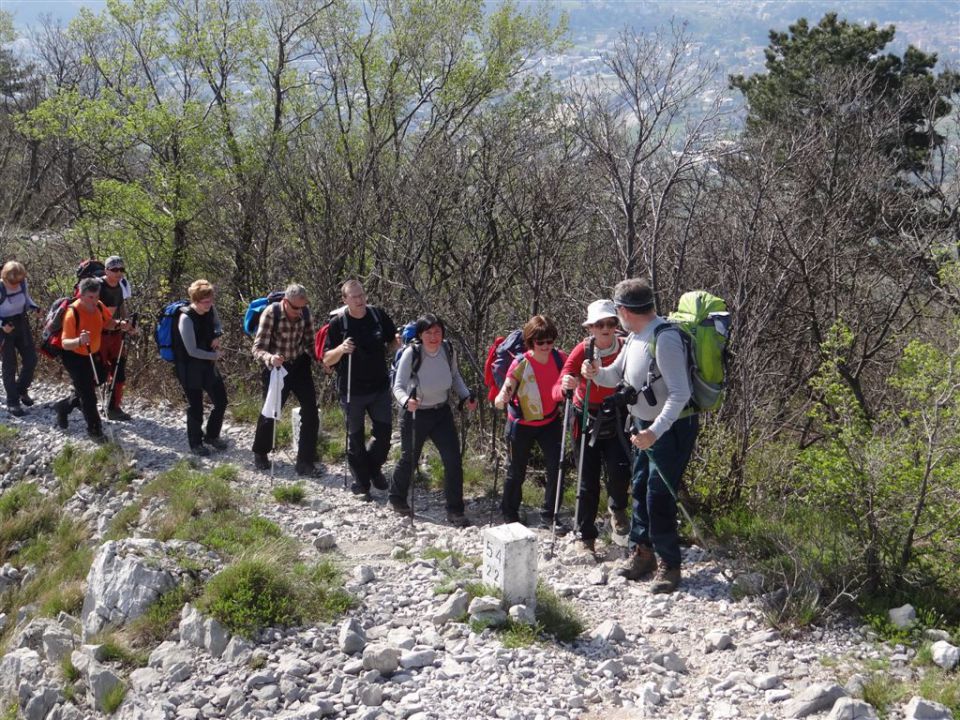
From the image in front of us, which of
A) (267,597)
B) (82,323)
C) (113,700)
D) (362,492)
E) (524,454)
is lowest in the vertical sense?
(113,700)

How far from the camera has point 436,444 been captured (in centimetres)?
764

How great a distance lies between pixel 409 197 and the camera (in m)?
10.6

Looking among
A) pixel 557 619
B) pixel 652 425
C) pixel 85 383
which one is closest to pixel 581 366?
pixel 652 425

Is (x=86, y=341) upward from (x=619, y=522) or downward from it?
upward

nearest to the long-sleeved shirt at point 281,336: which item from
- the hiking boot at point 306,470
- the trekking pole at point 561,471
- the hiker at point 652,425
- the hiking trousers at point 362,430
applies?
the hiking trousers at point 362,430

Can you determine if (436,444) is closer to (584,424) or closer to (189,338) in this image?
(584,424)

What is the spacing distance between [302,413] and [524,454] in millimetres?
2813

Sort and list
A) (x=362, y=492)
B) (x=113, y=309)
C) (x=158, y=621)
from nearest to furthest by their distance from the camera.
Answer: (x=158, y=621) < (x=362, y=492) < (x=113, y=309)

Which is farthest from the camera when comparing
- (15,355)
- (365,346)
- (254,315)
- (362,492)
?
(15,355)

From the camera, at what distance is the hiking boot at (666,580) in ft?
19.5

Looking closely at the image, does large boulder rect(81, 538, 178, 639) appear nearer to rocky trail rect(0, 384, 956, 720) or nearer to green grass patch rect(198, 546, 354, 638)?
rocky trail rect(0, 384, 956, 720)

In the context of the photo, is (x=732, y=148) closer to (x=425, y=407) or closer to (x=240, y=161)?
(x=425, y=407)

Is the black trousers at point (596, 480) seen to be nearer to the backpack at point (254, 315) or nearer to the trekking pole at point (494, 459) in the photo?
the trekking pole at point (494, 459)

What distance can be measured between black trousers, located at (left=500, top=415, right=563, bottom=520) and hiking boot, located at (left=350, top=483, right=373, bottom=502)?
5.04ft
